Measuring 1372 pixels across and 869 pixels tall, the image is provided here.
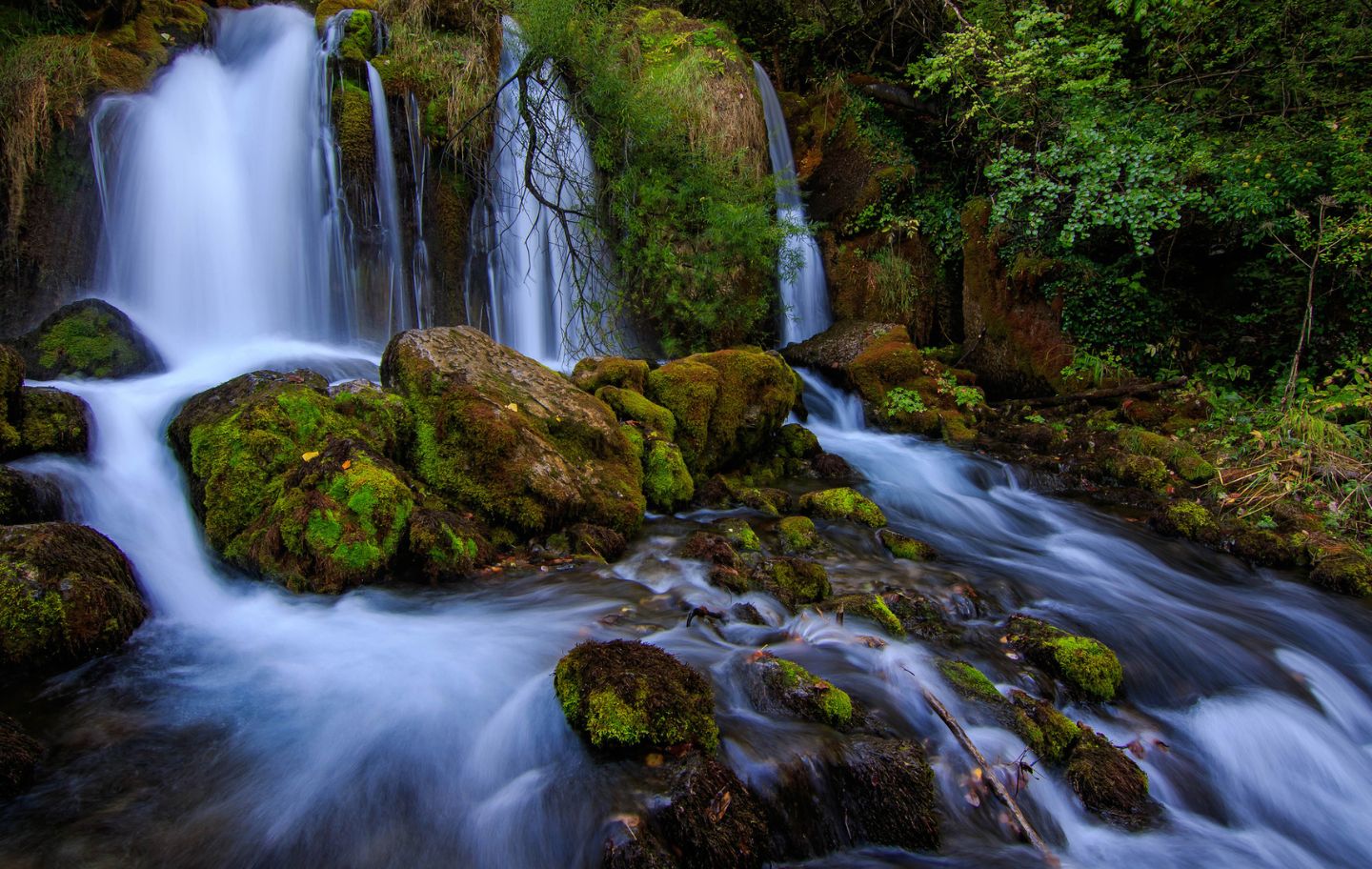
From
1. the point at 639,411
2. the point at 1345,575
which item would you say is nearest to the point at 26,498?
the point at 639,411

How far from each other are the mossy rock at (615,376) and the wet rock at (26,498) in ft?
13.0

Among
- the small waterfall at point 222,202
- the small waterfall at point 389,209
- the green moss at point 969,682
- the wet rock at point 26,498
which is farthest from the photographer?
the small waterfall at point 389,209

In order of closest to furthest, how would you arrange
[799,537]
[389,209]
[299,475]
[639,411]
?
1. [299,475]
2. [799,537]
3. [639,411]
4. [389,209]

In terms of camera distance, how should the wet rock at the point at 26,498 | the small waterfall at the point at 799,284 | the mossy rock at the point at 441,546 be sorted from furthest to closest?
the small waterfall at the point at 799,284
the mossy rock at the point at 441,546
the wet rock at the point at 26,498

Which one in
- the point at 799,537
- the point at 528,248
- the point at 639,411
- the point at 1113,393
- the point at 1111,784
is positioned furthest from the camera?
the point at 528,248

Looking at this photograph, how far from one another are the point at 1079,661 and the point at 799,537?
2.03 meters

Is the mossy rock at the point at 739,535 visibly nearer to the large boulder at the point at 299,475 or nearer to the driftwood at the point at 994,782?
Answer: the driftwood at the point at 994,782

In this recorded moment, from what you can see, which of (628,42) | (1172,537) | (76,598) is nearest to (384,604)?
(76,598)

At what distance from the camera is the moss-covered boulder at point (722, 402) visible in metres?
6.61

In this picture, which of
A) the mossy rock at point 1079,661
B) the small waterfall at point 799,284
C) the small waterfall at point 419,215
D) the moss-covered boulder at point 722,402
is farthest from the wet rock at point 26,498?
the small waterfall at point 799,284

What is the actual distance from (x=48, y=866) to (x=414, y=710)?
3.94ft

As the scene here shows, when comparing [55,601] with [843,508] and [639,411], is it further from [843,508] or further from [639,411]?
[843,508]

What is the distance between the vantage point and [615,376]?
679 centimetres

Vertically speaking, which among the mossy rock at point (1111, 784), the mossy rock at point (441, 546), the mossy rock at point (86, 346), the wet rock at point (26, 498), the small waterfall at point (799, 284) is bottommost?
the mossy rock at point (1111, 784)
